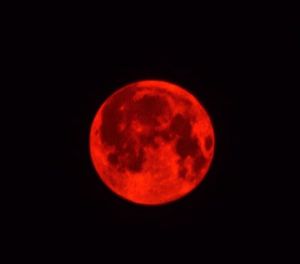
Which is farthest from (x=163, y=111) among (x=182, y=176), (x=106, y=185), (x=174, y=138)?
(x=106, y=185)

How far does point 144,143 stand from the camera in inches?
204

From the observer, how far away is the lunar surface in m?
5.21

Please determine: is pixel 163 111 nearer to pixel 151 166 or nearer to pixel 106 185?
pixel 151 166

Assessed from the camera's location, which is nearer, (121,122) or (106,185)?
(121,122)

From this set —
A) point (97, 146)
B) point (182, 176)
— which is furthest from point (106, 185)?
point (182, 176)

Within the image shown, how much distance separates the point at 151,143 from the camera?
5199 millimetres

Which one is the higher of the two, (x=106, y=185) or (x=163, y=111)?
(x=163, y=111)

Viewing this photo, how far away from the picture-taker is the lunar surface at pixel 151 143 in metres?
5.21

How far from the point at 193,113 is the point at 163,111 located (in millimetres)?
385

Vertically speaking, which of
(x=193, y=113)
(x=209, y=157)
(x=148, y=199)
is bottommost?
(x=148, y=199)

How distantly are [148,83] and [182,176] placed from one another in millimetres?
969

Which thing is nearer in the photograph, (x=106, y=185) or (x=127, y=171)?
(x=127, y=171)

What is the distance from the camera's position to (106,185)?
18.7ft

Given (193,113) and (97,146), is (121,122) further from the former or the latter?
(193,113)
